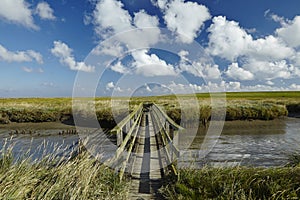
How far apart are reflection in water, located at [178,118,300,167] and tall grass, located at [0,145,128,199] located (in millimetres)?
2849

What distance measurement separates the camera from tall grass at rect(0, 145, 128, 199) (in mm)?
3535

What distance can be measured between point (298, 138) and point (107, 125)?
40.5ft

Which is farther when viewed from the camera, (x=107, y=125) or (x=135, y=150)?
(x=107, y=125)

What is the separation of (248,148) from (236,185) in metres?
8.68

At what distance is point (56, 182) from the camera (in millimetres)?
3811

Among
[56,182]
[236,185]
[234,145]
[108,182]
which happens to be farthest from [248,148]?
[56,182]

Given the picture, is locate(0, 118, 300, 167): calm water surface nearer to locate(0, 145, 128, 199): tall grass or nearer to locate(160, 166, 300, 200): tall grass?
locate(160, 166, 300, 200): tall grass

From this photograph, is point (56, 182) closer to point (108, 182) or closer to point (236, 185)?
point (108, 182)

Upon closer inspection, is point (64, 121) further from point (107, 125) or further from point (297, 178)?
point (297, 178)

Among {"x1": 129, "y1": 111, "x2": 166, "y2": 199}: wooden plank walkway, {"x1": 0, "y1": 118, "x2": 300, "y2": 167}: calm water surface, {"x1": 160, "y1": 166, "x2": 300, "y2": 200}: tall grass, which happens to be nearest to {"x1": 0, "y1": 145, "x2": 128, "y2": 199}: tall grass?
{"x1": 129, "y1": 111, "x2": 166, "y2": 199}: wooden plank walkway

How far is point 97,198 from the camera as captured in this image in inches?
162

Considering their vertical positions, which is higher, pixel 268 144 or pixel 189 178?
pixel 189 178

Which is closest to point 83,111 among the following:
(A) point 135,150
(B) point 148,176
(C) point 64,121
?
(C) point 64,121

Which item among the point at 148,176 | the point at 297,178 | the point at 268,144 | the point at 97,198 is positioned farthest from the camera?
the point at 268,144
